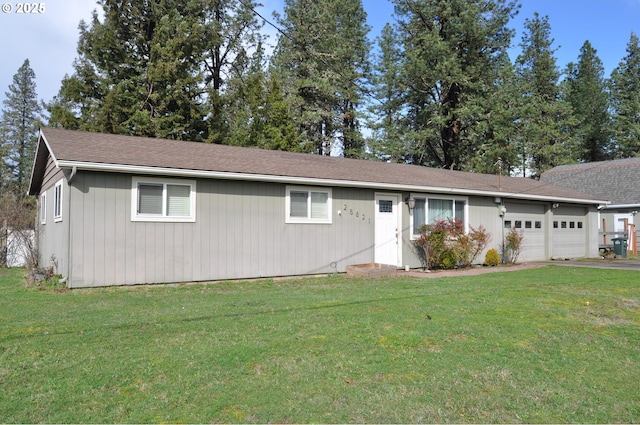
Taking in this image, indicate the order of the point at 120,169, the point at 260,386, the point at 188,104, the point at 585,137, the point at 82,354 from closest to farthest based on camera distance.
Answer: the point at 260,386 → the point at 82,354 → the point at 120,169 → the point at 188,104 → the point at 585,137

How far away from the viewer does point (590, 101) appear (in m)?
38.2

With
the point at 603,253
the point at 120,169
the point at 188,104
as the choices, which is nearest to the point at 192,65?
the point at 188,104

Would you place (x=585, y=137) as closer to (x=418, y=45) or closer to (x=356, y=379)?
(x=418, y=45)

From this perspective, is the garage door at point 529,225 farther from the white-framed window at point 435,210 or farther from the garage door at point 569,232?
the white-framed window at point 435,210

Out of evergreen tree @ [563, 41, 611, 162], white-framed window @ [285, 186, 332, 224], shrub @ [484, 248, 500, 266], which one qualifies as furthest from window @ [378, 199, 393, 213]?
evergreen tree @ [563, 41, 611, 162]

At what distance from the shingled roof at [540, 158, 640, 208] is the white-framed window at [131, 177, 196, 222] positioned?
20211mm

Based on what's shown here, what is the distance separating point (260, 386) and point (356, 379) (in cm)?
81

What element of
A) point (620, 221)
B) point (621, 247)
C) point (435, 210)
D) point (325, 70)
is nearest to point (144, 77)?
point (325, 70)

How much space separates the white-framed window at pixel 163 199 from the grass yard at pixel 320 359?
2085 mm

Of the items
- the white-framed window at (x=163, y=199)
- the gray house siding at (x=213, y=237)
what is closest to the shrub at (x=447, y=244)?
the gray house siding at (x=213, y=237)

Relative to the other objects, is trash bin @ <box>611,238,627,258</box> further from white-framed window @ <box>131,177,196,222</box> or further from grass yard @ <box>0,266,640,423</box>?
white-framed window @ <box>131,177,196,222</box>

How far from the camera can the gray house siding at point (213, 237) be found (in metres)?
8.52

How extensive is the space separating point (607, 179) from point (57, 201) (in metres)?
25.3

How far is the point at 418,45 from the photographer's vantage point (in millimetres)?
29172
